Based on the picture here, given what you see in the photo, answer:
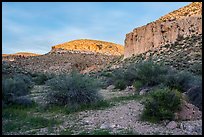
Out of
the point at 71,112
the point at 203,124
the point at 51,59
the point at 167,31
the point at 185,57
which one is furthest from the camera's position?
the point at 51,59

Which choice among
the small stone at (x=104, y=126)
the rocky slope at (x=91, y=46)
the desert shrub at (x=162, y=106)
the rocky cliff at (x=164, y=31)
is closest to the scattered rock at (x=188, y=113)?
the desert shrub at (x=162, y=106)

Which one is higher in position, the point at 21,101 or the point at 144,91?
the point at 144,91

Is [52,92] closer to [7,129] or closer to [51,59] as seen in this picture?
[7,129]

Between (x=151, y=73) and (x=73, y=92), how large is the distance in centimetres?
617

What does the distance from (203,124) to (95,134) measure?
2.85m

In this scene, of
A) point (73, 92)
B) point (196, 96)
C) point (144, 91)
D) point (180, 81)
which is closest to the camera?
point (196, 96)

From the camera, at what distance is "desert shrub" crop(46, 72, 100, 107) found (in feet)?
37.0

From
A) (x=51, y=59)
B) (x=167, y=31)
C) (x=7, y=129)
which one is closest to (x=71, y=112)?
Result: (x=7, y=129)

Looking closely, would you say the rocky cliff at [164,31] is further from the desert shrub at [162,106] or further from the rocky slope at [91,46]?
the rocky slope at [91,46]

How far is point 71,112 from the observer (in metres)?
10.3

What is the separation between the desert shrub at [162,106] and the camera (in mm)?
8438

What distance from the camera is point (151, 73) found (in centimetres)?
1625

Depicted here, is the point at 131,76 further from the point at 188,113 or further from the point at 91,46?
the point at 91,46

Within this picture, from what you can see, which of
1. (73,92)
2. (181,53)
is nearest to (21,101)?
(73,92)
